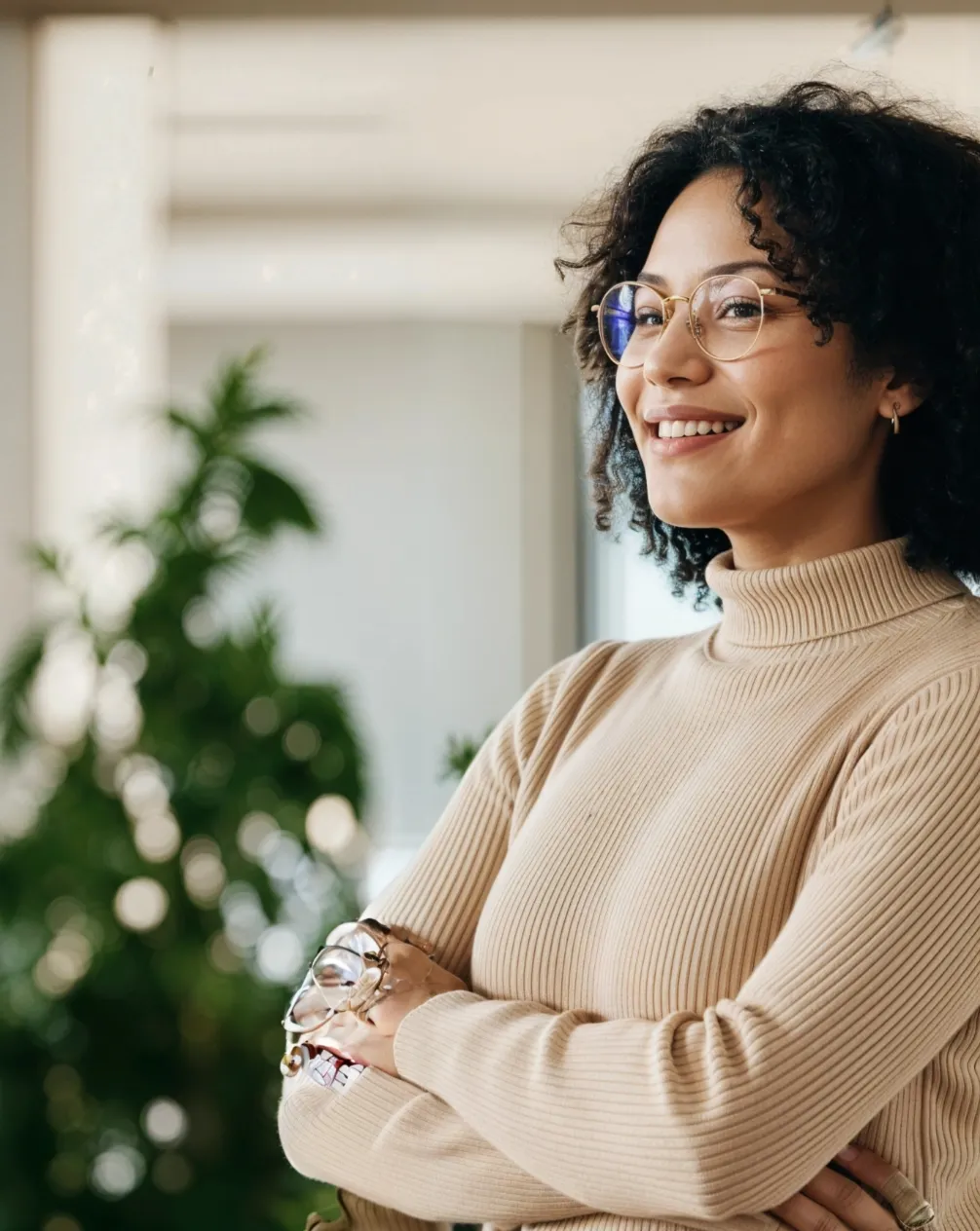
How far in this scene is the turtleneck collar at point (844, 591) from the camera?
1.24 meters

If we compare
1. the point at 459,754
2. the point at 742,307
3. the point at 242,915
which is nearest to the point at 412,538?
the point at 459,754

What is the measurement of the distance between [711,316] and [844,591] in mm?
251

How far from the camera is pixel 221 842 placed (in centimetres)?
210

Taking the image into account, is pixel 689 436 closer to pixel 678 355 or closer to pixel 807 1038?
pixel 678 355

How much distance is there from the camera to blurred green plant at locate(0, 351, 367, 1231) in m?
2.03

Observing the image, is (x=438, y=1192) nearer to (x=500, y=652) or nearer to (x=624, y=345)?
(x=624, y=345)

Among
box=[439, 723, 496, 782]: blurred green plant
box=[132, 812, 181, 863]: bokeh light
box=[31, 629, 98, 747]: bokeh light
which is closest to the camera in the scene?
box=[132, 812, 181, 863]: bokeh light

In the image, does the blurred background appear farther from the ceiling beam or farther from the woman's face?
the woman's face

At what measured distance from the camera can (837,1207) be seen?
107 centimetres

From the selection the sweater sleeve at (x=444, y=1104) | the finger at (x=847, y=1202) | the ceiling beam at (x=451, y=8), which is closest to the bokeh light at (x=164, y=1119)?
the sweater sleeve at (x=444, y=1104)

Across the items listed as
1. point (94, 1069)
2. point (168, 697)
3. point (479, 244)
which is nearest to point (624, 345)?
point (168, 697)

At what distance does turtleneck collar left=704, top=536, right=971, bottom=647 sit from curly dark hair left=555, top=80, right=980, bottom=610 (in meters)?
0.02

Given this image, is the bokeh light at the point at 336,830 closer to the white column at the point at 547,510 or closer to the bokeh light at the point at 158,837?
the bokeh light at the point at 158,837

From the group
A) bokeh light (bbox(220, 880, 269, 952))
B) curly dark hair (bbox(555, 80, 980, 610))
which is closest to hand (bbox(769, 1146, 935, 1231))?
curly dark hair (bbox(555, 80, 980, 610))
